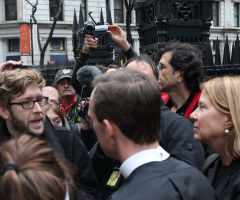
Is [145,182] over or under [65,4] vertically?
under

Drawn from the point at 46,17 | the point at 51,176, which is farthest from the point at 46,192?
the point at 46,17

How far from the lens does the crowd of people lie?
161cm

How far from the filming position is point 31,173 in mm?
1495

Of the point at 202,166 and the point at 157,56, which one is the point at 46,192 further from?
the point at 157,56

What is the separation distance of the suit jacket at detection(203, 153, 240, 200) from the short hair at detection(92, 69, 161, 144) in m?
0.63

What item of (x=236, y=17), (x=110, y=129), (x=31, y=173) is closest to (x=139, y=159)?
(x=110, y=129)

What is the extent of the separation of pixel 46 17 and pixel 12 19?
3.20m

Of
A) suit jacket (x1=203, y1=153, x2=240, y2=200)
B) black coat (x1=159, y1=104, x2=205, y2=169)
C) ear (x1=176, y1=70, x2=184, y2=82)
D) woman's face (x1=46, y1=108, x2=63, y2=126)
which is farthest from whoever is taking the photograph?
woman's face (x1=46, y1=108, x2=63, y2=126)

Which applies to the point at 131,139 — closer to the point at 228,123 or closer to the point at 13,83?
the point at 228,123

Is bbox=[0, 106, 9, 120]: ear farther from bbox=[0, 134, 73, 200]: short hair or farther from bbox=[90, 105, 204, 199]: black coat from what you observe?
bbox=[0, 134, 73, 200]: short hair

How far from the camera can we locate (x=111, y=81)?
184 centimetres

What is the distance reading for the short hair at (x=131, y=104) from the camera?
1.79 m

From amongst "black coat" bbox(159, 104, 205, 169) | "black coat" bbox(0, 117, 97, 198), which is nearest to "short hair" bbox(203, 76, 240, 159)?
"black coat" bbox(159, 104, 205, 169)

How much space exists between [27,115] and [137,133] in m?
1.26
